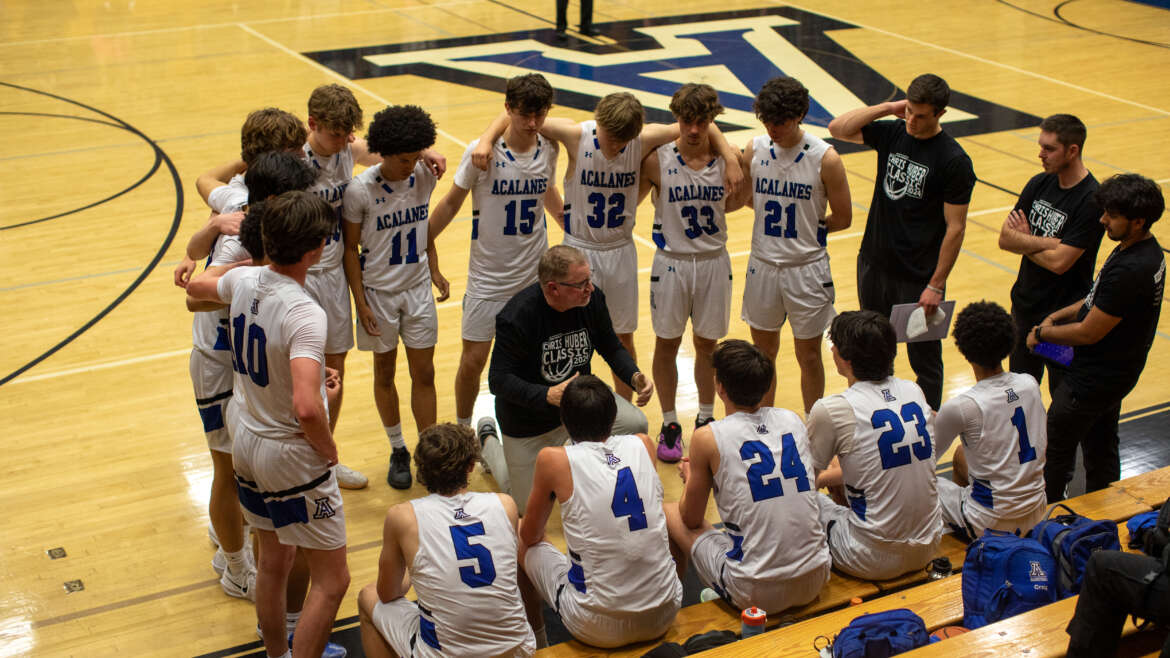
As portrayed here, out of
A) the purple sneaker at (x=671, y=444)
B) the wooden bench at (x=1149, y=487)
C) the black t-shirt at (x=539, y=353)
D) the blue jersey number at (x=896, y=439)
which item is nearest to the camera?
the blue jersey number at (x=896, y=439)

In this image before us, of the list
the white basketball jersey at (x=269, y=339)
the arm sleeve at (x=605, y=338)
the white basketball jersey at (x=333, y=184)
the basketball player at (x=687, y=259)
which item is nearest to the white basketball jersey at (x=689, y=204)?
the basketball player at (x=687, y=259)

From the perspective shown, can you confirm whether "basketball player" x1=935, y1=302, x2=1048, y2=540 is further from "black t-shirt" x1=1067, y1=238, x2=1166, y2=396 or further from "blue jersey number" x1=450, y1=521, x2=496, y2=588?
"blue jersey number" x1=450, y1=521, x2=496, y2=588

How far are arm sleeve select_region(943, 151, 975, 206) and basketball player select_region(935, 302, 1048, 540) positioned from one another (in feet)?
4.74

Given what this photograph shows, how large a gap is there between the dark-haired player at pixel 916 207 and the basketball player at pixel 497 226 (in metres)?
1.93

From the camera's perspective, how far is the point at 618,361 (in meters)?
5.78

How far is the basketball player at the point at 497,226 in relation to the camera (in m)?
6.57

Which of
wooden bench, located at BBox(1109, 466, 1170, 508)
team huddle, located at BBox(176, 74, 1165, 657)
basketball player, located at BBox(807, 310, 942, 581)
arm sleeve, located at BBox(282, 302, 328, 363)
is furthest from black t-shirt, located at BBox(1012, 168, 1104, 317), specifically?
arm sleeve, located at BBox(282, 302, 328, 363)

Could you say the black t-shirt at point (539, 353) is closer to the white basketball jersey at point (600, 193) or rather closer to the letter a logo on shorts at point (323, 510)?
the white basketball jersey at point (600, 193)

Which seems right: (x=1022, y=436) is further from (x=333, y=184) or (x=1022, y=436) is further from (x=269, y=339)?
(x=333, y=184)

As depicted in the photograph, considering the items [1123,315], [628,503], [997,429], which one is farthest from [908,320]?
[628,503]

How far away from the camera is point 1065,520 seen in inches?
189

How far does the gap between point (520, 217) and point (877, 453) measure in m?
2.82

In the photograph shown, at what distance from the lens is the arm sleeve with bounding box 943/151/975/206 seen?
20.7ft

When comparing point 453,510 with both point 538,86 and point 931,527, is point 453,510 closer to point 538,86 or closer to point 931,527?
point 931,527
